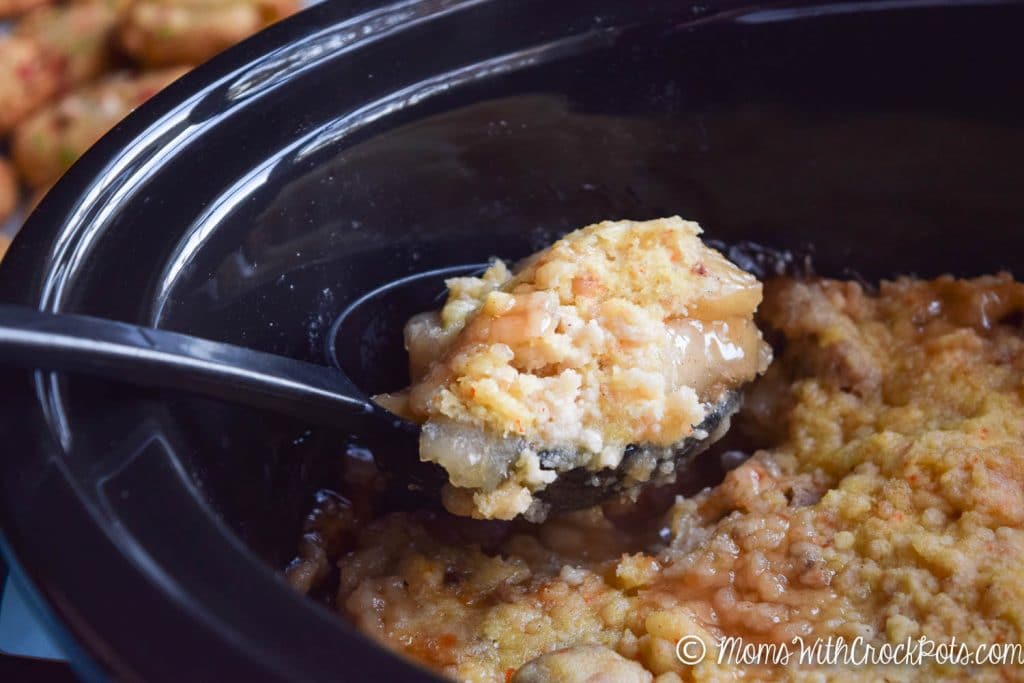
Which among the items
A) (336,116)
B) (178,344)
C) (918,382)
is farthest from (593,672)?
(336,116)

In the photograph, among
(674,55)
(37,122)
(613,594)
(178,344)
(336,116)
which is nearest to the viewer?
(178,344)

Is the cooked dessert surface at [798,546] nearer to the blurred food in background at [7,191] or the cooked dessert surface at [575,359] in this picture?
the cooked dessert surface at [575,359]

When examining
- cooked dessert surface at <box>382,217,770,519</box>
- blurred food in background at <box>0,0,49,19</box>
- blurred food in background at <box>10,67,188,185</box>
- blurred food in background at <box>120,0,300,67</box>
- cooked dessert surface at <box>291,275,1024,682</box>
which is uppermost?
blurred food in background at <box>0,0,49,19</box>

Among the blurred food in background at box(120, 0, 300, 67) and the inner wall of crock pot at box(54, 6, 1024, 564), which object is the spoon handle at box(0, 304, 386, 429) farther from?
the blurred food in background at box(120, 0, 300, 67)

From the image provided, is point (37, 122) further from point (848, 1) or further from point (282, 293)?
point (848, 1)

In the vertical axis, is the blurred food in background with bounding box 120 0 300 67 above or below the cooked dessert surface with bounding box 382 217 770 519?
above

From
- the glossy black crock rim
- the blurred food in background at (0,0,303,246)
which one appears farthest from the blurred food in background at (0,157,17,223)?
the glossy black crock rim

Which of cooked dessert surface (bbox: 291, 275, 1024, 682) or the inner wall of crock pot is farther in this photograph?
the inner wall of crock pot
